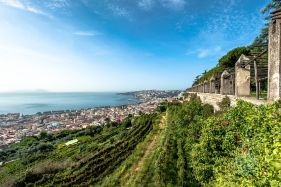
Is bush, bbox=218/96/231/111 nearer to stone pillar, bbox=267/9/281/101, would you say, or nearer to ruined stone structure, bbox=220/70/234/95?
ruined stone structure, bbox=220/70/234/95

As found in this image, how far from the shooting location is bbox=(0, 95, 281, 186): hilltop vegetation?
4409 mm

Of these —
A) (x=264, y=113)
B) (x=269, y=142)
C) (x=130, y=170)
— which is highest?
(x=264, y=113)

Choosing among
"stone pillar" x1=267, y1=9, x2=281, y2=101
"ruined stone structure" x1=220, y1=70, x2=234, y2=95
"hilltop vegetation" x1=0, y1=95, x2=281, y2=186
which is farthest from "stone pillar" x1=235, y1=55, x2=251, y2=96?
"stone pillar" x1=267, y1=9, x2=281, y2=101

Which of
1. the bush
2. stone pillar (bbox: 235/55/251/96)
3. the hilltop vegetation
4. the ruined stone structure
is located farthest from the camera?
the ruined stone structure

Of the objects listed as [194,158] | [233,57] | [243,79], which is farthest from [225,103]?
[233,57]

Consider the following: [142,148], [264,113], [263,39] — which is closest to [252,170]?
[264,113]

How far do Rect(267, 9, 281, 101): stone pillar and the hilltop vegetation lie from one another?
736 mm

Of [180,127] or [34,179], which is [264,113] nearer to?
[180,127]

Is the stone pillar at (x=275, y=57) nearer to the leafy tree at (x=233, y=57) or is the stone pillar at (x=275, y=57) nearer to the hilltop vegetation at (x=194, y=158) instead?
the hilltop vegetation at (x=194, y=158)

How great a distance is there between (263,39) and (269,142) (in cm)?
2288

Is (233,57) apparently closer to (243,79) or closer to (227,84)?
(227,84)

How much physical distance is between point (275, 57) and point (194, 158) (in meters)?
4.50

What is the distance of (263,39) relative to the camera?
76.5ft

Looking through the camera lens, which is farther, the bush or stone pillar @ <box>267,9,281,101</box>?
the bush
